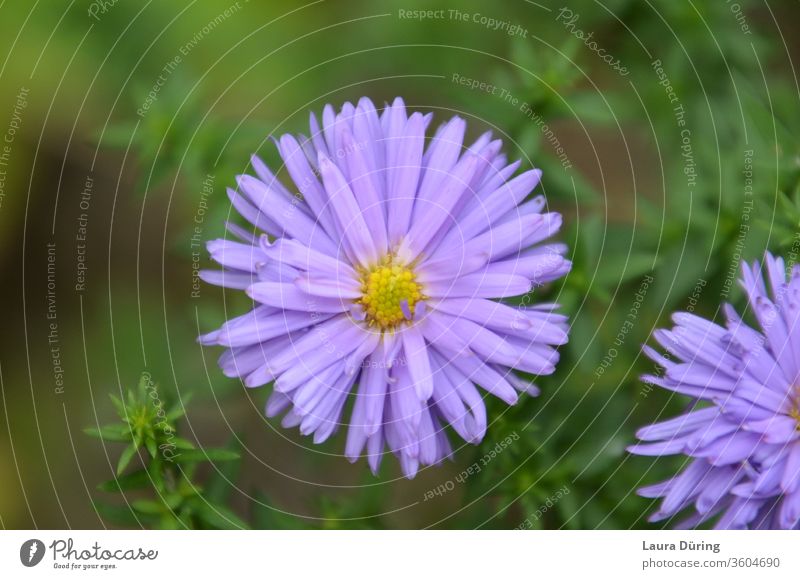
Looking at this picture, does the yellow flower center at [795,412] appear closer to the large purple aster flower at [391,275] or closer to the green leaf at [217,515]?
the large purple aster flower at [391,275]

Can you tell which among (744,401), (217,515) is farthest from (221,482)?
(744,401)

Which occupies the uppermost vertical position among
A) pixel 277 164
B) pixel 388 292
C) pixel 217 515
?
pixel 277 164

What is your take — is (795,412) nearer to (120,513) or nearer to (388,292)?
(388,292)

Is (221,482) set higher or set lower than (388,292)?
lower

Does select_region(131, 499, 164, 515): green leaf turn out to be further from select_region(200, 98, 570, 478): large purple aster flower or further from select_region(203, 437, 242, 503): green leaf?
select_region(200, 98, 570, 478): large purple aster flower

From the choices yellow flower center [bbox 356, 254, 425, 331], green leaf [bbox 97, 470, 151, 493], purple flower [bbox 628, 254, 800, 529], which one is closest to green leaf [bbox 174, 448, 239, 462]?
green leaf [bbox 97, 470, 151, 493]
